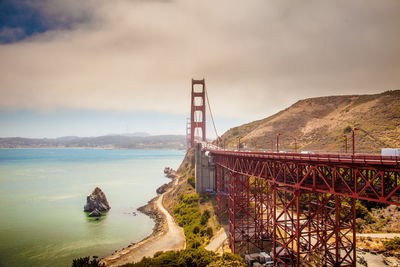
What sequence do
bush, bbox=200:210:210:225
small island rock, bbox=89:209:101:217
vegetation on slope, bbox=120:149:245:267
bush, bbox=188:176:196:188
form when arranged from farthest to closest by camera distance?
bush, bbox=188:176:196:188
small island rock, bbox=89:209:101:217
bush, bbox=200:210:210:225
vegetation on slope, bbox=120:149:245:267

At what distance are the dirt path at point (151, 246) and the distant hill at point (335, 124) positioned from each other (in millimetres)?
25495

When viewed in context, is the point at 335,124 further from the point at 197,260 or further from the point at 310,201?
the point at 197,260

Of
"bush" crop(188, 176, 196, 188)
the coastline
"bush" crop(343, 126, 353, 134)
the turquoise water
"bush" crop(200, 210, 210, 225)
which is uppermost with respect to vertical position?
"bush" crop(343, 126, 353, 134)

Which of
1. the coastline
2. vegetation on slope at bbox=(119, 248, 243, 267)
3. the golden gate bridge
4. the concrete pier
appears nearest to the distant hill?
the concrete pier

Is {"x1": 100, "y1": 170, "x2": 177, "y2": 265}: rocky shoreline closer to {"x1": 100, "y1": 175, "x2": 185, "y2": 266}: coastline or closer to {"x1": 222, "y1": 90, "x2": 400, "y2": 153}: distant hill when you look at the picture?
{"x1": 100, "y1": 175, "x2": 185, "y2": 266}: coastline

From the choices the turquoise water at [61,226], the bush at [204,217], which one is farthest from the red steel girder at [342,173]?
the turquoise water at [61,226]

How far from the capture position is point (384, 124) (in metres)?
49.7

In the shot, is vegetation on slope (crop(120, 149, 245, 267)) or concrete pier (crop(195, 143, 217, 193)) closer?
vegetation on slope (crop(120, 149, 245, 267))

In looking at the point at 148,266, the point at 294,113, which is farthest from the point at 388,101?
the point at 148,266

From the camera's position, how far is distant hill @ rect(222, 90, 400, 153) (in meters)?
47.3

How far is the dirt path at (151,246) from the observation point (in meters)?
26.5

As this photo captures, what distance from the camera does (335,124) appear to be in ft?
212

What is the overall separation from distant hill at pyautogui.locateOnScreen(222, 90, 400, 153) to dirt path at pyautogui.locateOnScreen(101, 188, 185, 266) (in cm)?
2550

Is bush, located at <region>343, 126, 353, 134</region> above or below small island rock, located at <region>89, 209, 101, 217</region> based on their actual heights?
above
